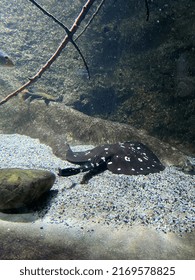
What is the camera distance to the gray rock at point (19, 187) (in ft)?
12.0

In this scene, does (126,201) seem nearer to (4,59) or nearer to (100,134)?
(4,59)

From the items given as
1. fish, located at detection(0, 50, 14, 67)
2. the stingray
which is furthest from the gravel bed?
fish, located at detection(0, 50, 14, 67)

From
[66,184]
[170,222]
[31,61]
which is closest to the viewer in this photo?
[170,222]

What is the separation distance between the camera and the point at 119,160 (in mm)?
5457

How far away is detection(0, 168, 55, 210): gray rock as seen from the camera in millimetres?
3660

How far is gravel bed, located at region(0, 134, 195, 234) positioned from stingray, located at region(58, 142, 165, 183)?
7.5 inches

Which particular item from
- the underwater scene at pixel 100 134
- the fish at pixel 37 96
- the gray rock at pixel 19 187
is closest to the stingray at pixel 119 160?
the underwater scene at pixel 100 134

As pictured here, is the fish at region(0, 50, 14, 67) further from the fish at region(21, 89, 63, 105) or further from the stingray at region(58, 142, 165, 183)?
the fish at region(21, 89, 63, 105)

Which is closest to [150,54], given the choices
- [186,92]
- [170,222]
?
[186,92]

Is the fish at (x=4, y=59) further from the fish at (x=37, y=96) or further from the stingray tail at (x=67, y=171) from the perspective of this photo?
the fish at (x=37, y=96)

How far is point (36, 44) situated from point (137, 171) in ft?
30.9

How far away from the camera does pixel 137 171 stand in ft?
17.0

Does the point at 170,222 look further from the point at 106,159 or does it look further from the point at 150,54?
the point at 150,54

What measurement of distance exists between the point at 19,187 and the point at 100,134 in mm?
4032
